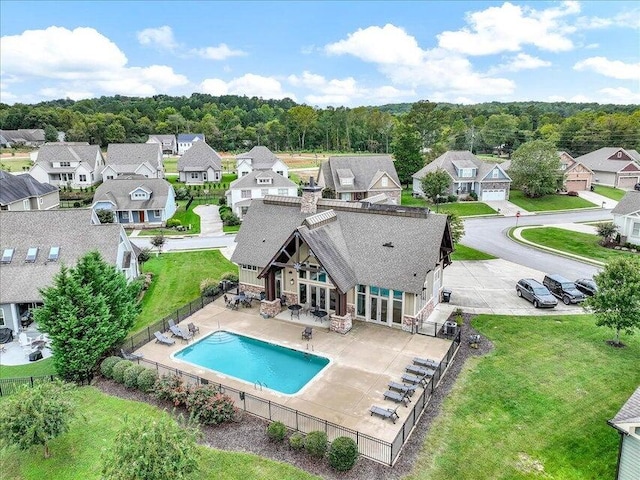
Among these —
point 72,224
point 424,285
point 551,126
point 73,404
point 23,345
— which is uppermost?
point 551,126

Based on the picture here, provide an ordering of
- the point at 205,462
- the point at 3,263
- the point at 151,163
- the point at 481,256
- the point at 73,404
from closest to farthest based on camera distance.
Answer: the point at 205,462
the point at 73,404
the point at 3,263
the point at 481,256
the point at 151,163

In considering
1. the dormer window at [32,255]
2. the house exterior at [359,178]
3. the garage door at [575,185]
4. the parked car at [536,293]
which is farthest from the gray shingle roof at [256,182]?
the garage door at [575,185]

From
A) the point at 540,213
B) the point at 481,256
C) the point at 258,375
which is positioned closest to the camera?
the point at 258,375

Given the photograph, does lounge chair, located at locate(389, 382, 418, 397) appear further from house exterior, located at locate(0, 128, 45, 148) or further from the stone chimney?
house exterior, located at locate(0, 128, 45, 148)

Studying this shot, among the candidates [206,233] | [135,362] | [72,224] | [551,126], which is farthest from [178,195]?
[551,126]

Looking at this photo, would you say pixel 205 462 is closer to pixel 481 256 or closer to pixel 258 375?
pixel 258 375

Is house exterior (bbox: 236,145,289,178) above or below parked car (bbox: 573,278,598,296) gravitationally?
above

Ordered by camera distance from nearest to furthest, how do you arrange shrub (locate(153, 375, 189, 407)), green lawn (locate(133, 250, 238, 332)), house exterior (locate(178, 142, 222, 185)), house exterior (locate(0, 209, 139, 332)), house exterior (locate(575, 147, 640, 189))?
1. shrub (locate(153, 375, 189, 407))
2. house exterior (locate(0, 209, 139, 332))
3. green lawn (locate(133, 250, 238, 332))
4. house exterior (locate(575, 147, 640, 189))
5. house exterior (locate(178, 142, 222, 185))

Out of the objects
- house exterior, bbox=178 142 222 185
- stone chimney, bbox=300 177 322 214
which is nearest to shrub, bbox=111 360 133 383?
stone chimney, bbox=300 177 322 214
